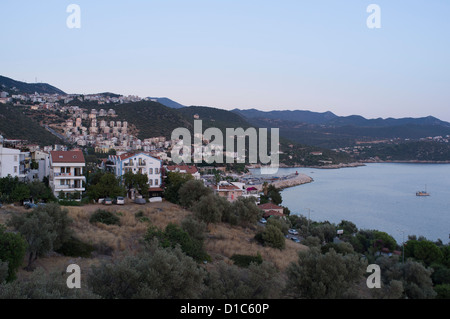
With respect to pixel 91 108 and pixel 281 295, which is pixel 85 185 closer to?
pixel 281 295

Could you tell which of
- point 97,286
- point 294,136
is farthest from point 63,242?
point 294,136

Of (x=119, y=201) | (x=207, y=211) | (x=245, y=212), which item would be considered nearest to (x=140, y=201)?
(x=119, y=201)

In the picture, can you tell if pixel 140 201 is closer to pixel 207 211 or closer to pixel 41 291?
pixel 207 211

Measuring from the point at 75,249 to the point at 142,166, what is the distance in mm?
12832

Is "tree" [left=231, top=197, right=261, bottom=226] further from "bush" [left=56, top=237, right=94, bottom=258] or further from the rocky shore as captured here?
the rocky shore

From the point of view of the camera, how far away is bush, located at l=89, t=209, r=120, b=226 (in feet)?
44.7

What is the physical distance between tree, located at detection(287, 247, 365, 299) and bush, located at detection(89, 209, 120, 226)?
7802 millimetres

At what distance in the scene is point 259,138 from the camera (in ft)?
313

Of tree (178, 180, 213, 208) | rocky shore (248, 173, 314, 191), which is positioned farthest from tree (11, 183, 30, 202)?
rocky shore (248, 173, 314, 191)

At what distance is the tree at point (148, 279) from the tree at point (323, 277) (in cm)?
230

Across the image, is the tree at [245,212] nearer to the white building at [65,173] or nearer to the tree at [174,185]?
the tree at [174,185]

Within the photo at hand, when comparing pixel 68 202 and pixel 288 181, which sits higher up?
pixel 68 202

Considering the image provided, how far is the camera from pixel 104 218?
45.1 ft
